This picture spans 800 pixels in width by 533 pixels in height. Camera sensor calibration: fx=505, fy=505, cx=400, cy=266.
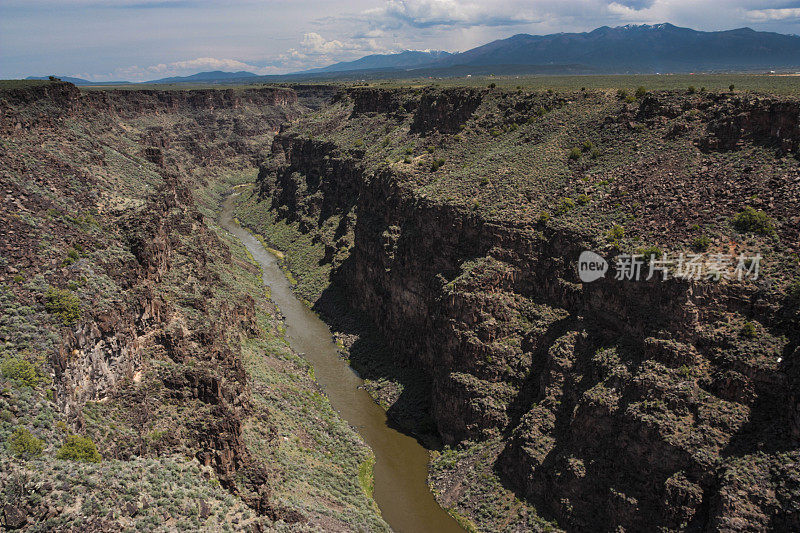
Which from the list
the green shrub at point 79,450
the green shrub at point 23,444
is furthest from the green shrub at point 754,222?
the green shrub at point 23,444

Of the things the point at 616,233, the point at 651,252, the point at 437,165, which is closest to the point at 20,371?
the point at 651,252

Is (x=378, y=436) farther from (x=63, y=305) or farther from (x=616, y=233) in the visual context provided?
(x=63, y=305)

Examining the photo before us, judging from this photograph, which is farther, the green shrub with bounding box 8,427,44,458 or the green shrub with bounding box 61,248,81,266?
the green shrub with bounding box 61,248,81,266

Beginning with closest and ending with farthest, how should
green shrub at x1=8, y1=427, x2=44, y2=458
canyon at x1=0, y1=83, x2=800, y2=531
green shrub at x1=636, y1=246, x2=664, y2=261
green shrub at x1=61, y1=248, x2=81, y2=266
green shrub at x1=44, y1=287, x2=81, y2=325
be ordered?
green shrub at x1=8, y1=427, x2=44, y2=458 → canyon at x1=0, y1=83, x2=800, y2=531 → green shrub at x1=44, y1=287, x2=81, y2=325 → green shrub at x1=61, y1=248, x2=81, y2=266 → green shrub at x1=636, y1=246, x2=664, y2=261

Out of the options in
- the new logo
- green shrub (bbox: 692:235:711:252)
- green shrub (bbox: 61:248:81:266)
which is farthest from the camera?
the new logo

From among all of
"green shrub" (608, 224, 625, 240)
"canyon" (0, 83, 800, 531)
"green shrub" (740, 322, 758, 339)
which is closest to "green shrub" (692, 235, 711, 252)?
"canyon" (0, 83, 800, 531)

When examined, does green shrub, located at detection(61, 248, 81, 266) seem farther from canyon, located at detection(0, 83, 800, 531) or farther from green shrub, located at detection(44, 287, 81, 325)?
green shrub, located at detection(44, 287, 81, 325)

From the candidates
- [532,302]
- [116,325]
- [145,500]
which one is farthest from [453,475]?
[116,325]

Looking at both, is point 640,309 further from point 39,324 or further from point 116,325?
point 39,324
